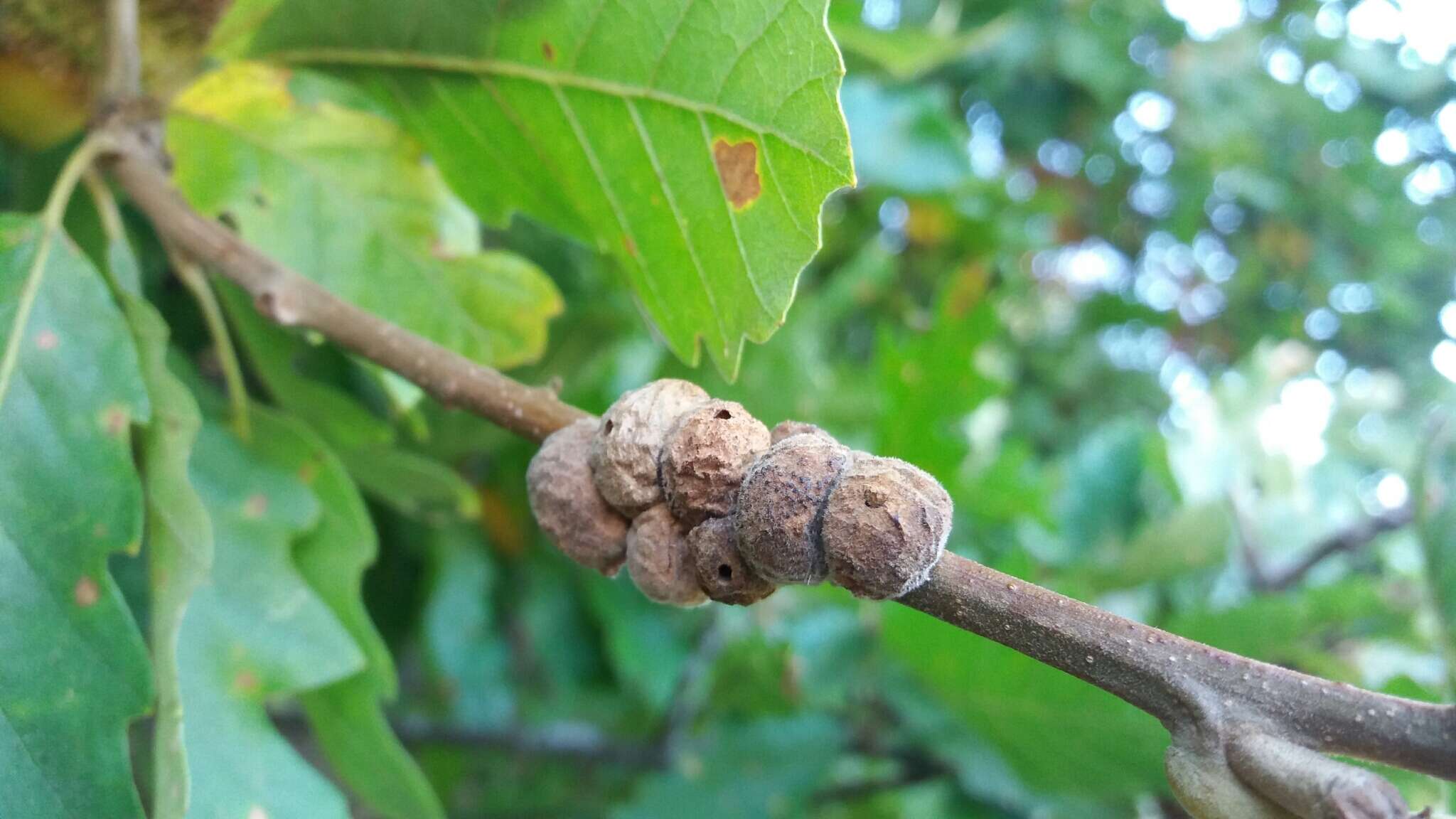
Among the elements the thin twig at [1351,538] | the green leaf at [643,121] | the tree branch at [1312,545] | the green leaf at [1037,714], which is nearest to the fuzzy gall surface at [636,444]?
the green leaf at [643,121]

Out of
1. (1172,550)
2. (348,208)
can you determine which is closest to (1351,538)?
(1172,550)

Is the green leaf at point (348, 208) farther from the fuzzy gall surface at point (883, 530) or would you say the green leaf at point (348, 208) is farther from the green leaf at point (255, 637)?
the fuzzy gall surface at point (883, 530)

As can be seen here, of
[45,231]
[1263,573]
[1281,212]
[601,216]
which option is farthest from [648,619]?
[1281,212]

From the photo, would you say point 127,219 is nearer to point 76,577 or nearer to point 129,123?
point 129,123

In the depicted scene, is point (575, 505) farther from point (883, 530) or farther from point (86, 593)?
point (86, 593)

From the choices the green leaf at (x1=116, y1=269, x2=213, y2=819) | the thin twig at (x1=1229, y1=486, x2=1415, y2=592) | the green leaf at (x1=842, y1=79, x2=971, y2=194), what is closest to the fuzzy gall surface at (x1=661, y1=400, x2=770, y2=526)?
the green leaf at (x1=116, y1=269, x2=213, y2=819)

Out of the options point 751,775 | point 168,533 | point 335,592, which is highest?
point 168,533
